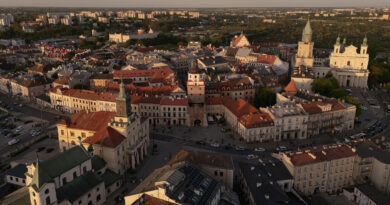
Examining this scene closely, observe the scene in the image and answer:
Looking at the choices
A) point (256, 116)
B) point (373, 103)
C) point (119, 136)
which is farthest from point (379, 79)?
point (119, 136)

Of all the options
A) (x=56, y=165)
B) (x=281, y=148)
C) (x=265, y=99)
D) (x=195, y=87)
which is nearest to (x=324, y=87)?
(x=265, y=99)

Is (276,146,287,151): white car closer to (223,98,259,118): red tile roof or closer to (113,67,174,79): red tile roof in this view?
(223,98,259,118): red tile roof

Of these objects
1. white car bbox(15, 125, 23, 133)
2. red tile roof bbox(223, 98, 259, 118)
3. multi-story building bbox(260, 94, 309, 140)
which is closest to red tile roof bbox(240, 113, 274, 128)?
multi-story building bbox(260, 94, 309, 140)

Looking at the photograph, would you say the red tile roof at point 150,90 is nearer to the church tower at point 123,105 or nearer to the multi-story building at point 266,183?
the church tower at point 123,105

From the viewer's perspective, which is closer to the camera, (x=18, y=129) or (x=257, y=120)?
(x=257, y=120)

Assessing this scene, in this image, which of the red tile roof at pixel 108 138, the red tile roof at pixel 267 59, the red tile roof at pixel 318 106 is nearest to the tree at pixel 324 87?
the red tile roof at pixel 318 106

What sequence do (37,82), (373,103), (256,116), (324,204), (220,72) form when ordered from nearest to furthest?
1. (324,204)
2. (256,116)
3. (373,103)
4. (37,82)
5. (220,72)

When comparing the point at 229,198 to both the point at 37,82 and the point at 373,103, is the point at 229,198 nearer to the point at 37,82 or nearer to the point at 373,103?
the point at 373,103

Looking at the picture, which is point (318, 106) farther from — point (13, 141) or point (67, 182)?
point (13, 141)
